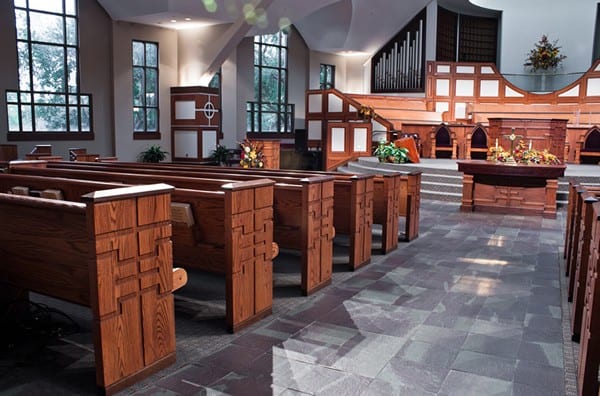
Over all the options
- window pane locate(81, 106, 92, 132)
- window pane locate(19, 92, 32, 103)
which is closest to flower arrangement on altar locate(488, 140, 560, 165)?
window pane locate(81, 106, 92, 132)

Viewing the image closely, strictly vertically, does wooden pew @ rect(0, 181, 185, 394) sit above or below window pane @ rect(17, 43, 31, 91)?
below

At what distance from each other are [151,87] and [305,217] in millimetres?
9044

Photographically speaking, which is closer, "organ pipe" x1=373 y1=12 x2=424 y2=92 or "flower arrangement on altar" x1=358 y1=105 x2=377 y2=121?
"flower arrangement on altar" x1=358 y1=105 x2=377 y2=121

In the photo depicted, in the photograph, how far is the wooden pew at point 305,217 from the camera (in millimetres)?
3820

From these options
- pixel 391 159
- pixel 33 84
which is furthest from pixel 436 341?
pixel 33 84

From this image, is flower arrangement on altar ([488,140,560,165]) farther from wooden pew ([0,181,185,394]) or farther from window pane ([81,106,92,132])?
window pane ([81,106,92,132])

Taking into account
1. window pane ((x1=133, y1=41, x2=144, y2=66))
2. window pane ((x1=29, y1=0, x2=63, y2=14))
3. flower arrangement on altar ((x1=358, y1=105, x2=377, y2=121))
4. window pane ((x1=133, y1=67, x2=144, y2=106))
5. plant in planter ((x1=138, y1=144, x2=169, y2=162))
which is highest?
window pane ((x1=29, y1=0, x2=63, y2=14))

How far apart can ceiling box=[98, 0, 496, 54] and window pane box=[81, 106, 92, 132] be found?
193cm

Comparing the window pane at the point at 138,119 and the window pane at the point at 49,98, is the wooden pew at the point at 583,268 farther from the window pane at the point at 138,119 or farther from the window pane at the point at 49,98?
the window pane at the point at 138,119

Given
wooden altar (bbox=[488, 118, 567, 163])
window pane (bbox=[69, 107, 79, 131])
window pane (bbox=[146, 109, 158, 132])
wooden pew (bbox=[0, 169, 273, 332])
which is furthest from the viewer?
window pane (bbox=[146, 109, 158, 132])

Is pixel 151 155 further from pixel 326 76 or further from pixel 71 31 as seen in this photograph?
pixel 326 76

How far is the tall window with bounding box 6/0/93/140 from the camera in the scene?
9.80 metres

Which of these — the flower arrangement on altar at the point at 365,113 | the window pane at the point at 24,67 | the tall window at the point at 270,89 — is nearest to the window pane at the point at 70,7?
the window pane at the point at 24,67

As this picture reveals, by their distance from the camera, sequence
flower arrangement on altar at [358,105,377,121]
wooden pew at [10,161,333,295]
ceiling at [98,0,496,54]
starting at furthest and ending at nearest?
1. flower arrangement on altar at [358,105,377,121]
2. ceiling at [98,0,496,54]
3. wooden pew at [10,161,333,295]
